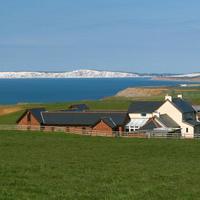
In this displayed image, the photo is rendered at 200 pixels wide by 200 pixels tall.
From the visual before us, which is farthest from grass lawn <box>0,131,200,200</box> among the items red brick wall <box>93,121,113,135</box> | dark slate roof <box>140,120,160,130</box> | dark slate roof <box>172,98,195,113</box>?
dark slate roof <box>172,98,195,113</box>

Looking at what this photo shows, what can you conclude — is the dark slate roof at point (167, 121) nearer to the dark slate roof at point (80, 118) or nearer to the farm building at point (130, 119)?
the farm building at point (130, 119)

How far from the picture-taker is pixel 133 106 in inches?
2931

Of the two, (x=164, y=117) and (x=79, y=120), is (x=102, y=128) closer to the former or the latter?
(x=79, y=120)

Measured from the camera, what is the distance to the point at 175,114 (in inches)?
2805

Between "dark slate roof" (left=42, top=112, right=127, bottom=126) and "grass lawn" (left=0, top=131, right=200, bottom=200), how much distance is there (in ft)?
56.9

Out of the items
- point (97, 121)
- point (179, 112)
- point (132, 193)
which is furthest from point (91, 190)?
point (179, 112)

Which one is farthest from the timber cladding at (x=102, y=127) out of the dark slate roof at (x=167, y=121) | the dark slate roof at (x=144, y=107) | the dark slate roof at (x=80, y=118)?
the dark slate roof at (x=144, y=107)

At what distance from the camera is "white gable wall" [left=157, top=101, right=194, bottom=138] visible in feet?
229

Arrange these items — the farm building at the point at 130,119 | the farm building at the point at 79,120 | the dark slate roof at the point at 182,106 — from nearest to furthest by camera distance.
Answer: the farm building at the point at 79,120 < the farm building at the point at 130,119 < the dark slate roof at the point at 182,106

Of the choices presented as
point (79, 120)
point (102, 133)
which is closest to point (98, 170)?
point (102, 133)

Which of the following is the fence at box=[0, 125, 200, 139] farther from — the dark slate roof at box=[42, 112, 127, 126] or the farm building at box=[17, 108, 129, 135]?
the dark slate roof at box=[42, 112, 127, 126]

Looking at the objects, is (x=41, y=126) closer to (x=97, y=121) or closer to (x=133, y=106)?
(x=97, y=121)

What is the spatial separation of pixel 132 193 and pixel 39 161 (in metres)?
12.3

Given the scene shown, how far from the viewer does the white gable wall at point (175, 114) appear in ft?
229
